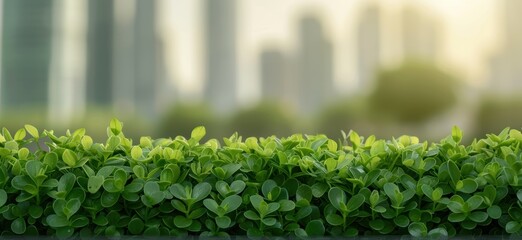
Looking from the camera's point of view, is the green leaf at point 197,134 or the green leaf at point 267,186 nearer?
the green leaf at point 267,186

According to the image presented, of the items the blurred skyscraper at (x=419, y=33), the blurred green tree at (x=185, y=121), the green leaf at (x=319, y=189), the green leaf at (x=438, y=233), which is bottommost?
the blurred green tree at (x=185, y=121)

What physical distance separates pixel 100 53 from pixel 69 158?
921 centimetres

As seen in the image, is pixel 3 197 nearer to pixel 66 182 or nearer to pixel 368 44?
pixel 66 182

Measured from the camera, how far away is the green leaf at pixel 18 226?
1.29 meters

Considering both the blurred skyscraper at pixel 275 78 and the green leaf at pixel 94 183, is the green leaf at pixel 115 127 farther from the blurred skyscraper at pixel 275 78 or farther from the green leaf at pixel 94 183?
the blurred skyscraper at pixel 275 78

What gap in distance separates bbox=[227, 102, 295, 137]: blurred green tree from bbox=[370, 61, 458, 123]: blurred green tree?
1.21m

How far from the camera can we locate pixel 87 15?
35.0 ft

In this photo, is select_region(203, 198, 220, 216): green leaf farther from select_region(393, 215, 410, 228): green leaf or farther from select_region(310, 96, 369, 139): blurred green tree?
select_region(310, 96, 369, 139): blurred green tree

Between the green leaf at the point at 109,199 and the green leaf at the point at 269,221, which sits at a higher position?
the green leaf at the point at 109,199

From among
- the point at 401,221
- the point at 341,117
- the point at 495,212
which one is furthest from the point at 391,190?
the point at 341,117

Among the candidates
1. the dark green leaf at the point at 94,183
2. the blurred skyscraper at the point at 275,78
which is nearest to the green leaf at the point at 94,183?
the dark green leaf at the point at 94,183

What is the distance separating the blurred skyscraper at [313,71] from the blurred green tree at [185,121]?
4.35 feet

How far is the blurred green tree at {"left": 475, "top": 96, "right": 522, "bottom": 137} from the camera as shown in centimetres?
930

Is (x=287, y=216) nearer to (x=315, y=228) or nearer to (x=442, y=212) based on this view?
(x=315, y=228)
